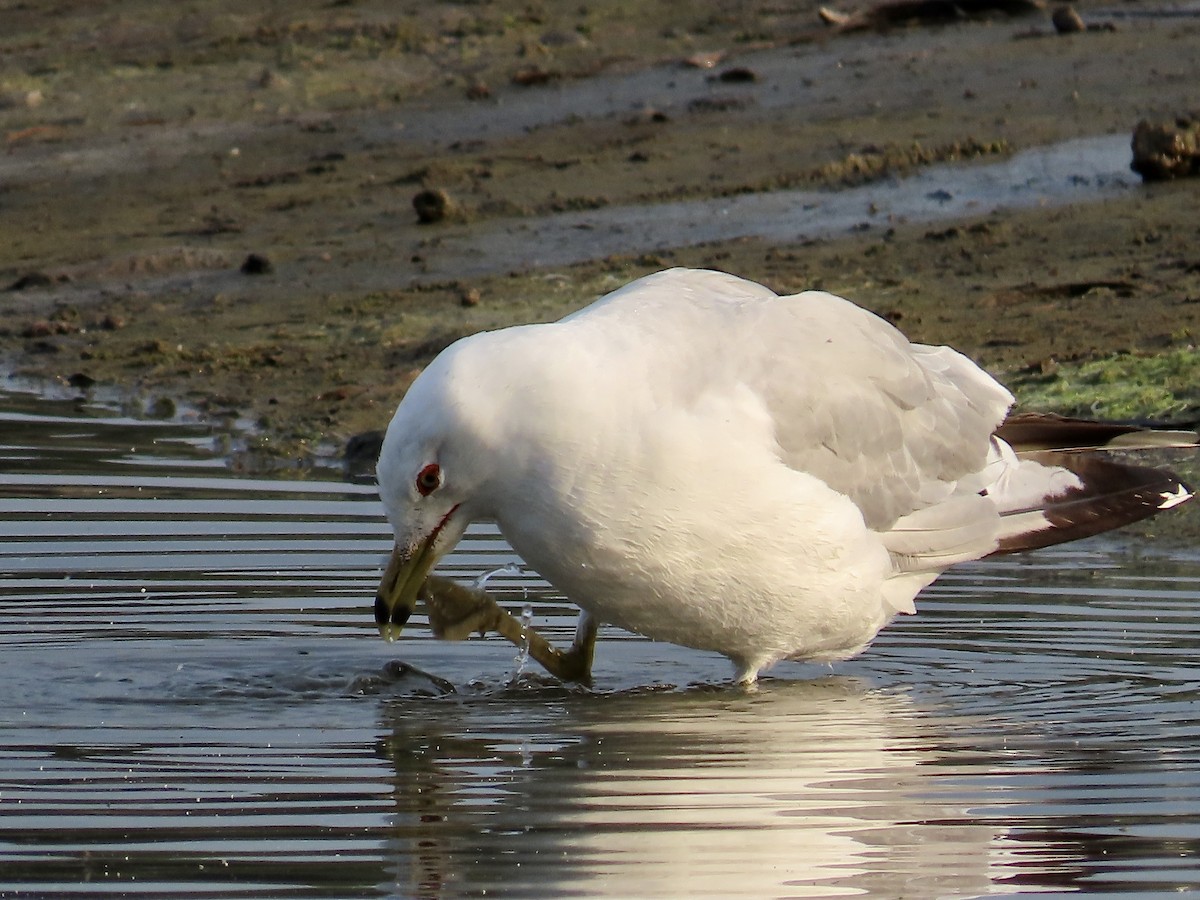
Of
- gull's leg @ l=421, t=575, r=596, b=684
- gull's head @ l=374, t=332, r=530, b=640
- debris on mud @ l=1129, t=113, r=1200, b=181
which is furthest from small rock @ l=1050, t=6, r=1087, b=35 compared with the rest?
gull's head @ l=374, t=332, r=530, b=640

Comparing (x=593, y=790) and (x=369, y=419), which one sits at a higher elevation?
(x=593, y=790)

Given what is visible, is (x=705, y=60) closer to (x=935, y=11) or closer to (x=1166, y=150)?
(x=935, y=11)

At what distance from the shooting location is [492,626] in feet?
23.1

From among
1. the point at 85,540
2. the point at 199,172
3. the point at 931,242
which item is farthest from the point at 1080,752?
the point at 199,172

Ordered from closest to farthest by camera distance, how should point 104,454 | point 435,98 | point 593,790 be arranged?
point 593,790
point 104,454
point 435,98

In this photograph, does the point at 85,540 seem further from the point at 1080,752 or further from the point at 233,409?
the point at 1080,752

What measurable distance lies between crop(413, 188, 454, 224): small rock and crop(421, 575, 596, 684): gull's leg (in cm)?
671

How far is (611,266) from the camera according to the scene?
482 inches

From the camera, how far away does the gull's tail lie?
7258mm

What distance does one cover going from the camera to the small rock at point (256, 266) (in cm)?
1304

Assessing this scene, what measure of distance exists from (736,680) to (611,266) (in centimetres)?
566

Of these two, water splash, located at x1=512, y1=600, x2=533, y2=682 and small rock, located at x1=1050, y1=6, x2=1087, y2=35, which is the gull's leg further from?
small rock, located at x1=1050, y1=6, x2=1087, y2=35

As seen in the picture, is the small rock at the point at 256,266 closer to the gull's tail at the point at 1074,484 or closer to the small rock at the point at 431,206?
the small rock at the point at 431,206

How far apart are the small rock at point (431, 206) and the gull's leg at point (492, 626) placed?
22.0 feet
